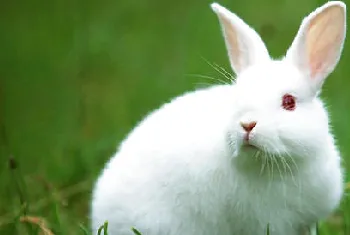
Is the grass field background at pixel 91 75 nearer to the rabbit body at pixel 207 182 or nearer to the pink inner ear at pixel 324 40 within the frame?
the rabbit body at pixel 207 182

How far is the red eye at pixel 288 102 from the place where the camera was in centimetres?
396

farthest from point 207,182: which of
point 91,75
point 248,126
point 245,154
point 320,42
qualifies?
point 91,75

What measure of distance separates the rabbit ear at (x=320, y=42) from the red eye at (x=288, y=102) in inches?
6.5

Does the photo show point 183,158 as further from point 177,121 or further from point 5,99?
point 5,99

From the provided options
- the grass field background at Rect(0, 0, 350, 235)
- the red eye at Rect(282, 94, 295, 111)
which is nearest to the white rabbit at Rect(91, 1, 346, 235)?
the red eye at Rect(282, 94, 295, 111)

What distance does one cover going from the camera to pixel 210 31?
8.77 meters

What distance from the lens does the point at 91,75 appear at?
8680 mm

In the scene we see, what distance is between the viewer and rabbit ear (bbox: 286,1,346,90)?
409 cm

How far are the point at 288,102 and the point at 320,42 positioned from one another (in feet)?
1.32

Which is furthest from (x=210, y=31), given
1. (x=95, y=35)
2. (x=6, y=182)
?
(x=6, y=182)

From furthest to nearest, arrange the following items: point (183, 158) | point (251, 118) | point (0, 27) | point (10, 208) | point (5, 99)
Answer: point (0, 27) → point (5, 99) → point (10, 208) → point (183, 158) → point (251, 118)

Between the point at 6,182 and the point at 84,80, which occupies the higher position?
the point at 84,80

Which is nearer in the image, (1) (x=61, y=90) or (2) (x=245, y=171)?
(2) (x=245, y=171)

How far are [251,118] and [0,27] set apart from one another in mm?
6575
